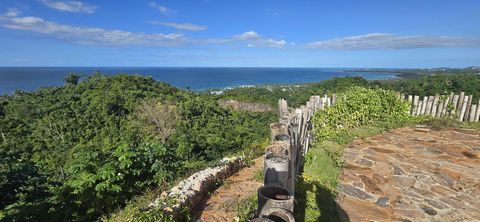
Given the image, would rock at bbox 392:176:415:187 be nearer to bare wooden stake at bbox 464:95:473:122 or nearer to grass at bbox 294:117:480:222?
grass at bbox 294:117:480:222

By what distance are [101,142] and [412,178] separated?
21.4 metres

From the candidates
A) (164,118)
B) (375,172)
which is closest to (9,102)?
(164,118)

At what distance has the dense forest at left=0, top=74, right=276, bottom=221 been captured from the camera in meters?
4.03

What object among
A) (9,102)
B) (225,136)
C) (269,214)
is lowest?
(225,136)

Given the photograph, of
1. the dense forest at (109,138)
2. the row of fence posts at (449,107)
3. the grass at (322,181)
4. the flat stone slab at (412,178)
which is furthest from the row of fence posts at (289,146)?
the dense forest at (109,138)

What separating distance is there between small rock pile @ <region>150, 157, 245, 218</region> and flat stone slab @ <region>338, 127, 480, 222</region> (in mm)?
1788

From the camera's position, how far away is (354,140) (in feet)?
21.6

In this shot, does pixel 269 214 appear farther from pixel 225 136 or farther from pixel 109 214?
pixel 225 136

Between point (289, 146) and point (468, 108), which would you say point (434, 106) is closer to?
point (468, 108)

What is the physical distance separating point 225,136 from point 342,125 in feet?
59.9

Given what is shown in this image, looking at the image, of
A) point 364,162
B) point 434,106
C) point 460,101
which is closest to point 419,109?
point 434,106

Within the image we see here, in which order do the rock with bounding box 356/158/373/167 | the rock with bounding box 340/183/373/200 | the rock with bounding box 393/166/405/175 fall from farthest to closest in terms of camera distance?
1. the rock with bounding box 356/158/373/167
2. the rock with bounding box 393/166/405/175
3. the rock with bounding box 340/183/373/200

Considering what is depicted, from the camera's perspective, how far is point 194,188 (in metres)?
3.91

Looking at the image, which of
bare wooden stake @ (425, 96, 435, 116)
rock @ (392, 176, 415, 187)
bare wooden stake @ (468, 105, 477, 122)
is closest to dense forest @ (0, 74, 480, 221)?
bare wooden stake @ (425, 96, 435, 116)
